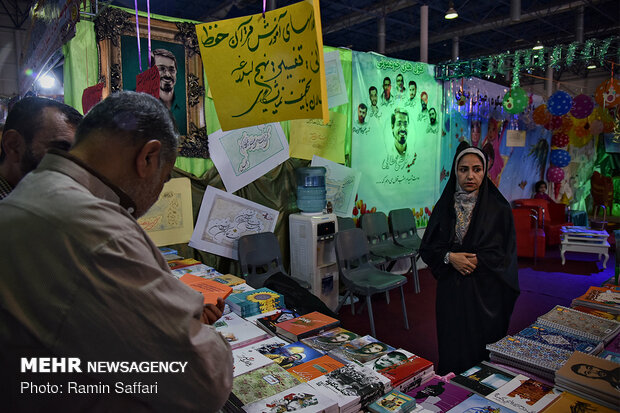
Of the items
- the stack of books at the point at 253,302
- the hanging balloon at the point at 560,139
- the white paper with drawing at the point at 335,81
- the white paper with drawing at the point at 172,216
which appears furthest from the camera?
the hanging balloon at the point at 560,139

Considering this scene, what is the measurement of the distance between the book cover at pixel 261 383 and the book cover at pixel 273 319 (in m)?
0.39

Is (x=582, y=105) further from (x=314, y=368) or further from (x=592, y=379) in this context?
(x=314, y=368)

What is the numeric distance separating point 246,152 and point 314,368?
2.96 meters

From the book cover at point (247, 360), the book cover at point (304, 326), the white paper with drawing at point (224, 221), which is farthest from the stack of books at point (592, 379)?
the white paper with drawing at point (224, 221)

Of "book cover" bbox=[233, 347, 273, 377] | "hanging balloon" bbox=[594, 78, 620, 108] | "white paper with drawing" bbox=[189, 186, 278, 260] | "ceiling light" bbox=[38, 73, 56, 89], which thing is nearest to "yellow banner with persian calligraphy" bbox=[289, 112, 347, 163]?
"white paper with drawing" bbox=[189, 186, 278, 260]

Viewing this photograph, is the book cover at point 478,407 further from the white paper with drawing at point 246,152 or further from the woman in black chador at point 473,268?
the white paper with drawing at point 246,152

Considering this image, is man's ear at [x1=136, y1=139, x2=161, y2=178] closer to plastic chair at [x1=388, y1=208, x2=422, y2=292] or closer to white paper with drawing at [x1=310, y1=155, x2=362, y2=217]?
white paper with drawing at [x1=310, y1=155, x2=362, y2=217]

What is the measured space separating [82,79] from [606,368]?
3.75 m

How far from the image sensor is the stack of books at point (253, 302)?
1.95 metres

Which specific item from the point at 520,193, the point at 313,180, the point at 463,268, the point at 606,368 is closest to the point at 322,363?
the point at 606,368

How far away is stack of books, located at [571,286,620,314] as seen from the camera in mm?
2112

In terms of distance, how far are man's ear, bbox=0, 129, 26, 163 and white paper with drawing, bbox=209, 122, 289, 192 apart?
2317 mm

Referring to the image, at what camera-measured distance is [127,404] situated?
654 mm

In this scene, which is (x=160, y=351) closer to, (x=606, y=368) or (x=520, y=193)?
(x=606, y=368)
